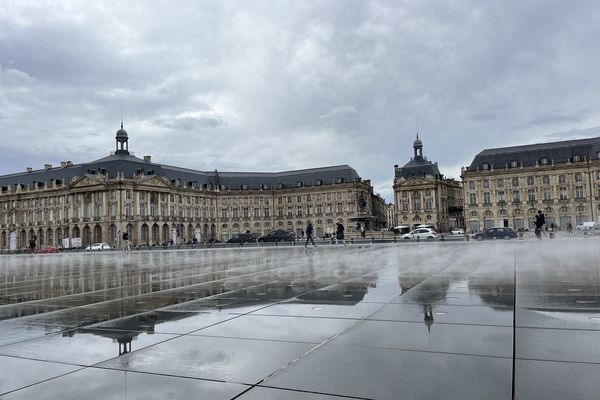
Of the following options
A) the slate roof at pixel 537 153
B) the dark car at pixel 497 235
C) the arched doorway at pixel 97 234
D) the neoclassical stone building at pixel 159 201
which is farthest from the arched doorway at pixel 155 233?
the slate roof at pixel 537 153

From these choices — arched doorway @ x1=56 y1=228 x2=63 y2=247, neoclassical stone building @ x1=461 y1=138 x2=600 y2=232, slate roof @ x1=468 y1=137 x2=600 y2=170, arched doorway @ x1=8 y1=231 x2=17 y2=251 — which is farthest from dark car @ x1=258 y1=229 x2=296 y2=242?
arched doorway @ x1=8 y1=231 x2=17 y2=251

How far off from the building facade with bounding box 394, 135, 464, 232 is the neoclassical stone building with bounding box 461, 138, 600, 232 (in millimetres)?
8501

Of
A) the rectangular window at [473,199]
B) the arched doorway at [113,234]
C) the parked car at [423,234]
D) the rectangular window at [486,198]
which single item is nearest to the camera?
the parked car at [423,234]

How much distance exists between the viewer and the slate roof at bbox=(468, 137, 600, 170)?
315 feet

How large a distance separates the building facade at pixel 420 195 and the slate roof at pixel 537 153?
10.6 m

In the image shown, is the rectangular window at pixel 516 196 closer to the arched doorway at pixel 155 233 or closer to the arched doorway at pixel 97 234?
the arched doorway at pixel 155 233

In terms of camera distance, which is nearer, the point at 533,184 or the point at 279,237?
the point at 279,237

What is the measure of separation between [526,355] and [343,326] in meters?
2.27

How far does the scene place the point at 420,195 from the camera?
113688 mm

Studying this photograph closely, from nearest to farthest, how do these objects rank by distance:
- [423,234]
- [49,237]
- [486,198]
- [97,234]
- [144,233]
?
[423,234], [97,234], [144,233], [49,237], [486,198]

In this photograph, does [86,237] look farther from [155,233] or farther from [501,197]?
[501,197]

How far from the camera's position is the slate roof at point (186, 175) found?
99688mm

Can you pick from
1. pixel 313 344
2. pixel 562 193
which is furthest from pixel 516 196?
pixel 313 344

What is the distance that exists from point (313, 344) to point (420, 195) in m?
113
